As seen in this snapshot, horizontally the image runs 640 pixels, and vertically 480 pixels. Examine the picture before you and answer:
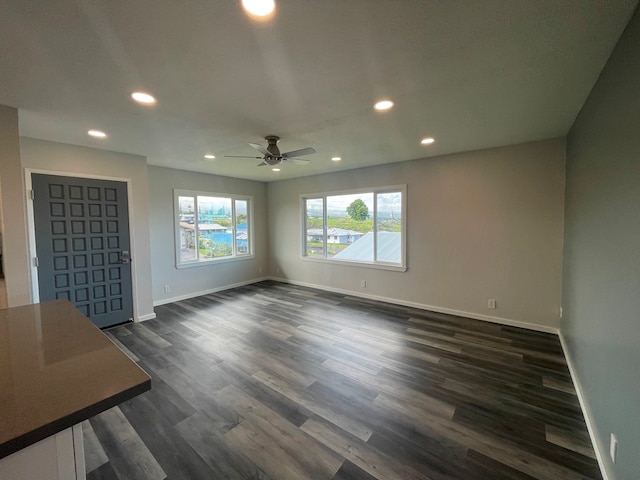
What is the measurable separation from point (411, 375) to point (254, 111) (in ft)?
9.61

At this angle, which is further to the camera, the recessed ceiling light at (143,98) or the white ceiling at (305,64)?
the recessed ceiling light at (143,98)

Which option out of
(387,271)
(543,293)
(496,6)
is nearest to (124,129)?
(496,6)

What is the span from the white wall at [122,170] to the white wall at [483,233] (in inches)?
145

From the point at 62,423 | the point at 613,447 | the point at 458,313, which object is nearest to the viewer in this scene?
the point at 62,423

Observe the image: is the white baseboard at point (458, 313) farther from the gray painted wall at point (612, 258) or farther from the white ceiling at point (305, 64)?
the white ceiling at point (305, 64)

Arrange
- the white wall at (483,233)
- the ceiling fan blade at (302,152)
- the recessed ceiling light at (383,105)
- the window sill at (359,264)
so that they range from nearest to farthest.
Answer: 1. the recessed ceiling light at (383,105)
2. the ceiling fan blade at (302,152)
3. the white wall at (483,233)
4. the window sill at (359,264)

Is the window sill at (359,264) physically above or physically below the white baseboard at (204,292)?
above

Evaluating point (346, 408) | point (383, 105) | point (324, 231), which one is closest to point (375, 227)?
point (324, 231)

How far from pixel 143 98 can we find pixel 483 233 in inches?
172

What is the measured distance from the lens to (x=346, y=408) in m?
2.20

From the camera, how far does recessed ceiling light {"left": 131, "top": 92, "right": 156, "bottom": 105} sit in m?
2.19

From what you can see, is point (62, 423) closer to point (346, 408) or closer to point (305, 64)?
point (346, 408)

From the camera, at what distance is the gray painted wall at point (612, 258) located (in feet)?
4.39

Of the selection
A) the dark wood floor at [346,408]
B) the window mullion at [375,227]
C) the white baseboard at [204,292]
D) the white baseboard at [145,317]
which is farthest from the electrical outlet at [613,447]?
the white baseboard at [204,292]
